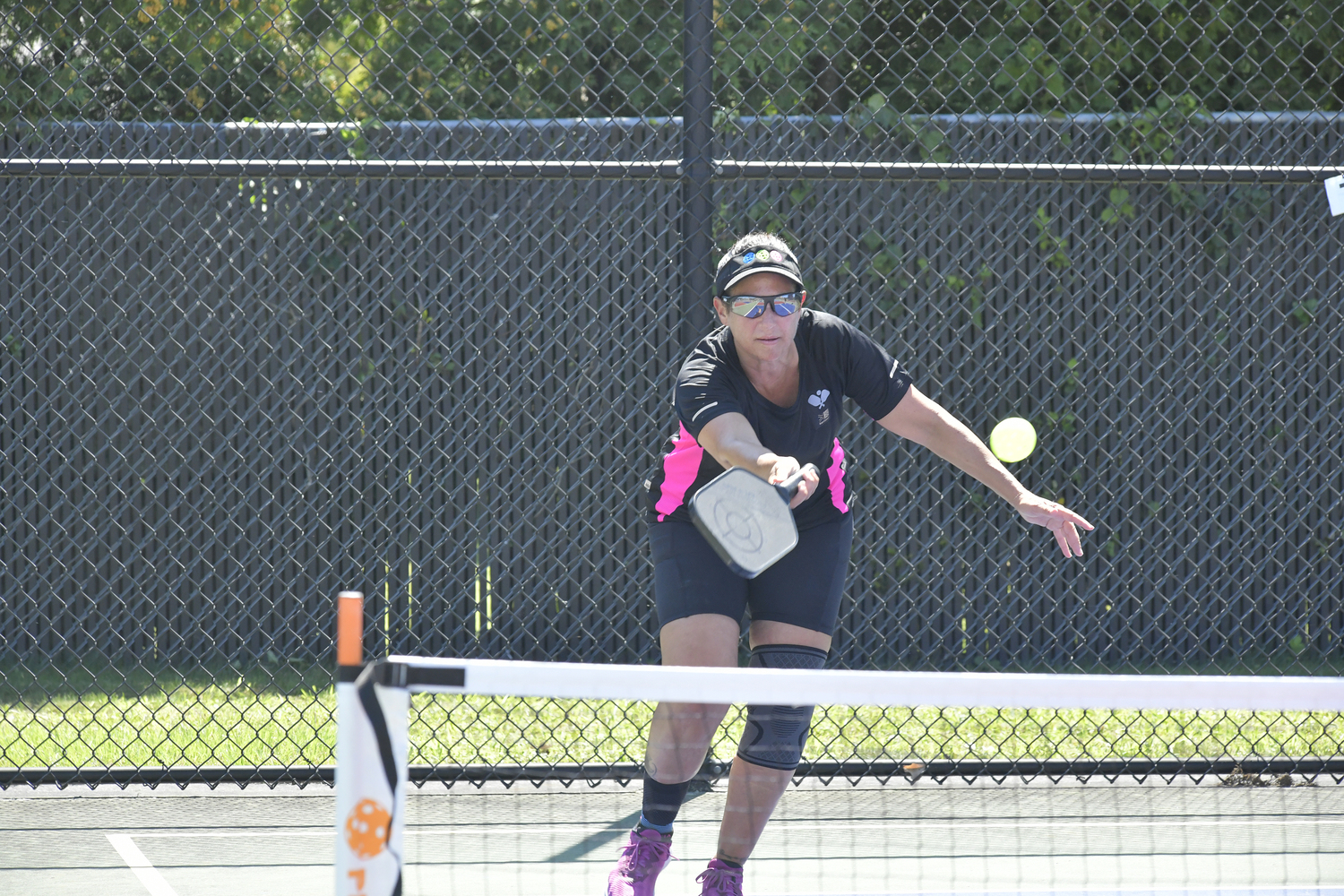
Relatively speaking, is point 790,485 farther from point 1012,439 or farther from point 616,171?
point 1012,439

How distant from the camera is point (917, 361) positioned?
601 cm

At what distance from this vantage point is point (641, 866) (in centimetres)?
307

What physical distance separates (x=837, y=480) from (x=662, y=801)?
918mm

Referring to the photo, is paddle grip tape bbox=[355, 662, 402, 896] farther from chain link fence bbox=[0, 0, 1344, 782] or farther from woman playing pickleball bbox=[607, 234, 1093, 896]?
chain link fence bbox=[0, 0, 1344, 782]

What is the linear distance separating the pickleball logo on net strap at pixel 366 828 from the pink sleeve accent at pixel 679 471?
1431 millimetres

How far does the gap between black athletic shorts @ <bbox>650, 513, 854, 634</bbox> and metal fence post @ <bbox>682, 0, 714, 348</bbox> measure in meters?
1.16

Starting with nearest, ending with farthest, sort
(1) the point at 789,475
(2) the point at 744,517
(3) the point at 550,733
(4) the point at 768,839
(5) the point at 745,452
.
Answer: (2) the point at 744,517 → (1) the point at 789,475 → (5) the point at 745,452 → (4) the point at 768,839 → (3) the point at 550,733

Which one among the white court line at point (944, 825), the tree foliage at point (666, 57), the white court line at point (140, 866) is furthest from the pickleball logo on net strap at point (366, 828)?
the tree foliage at point (666, 57)

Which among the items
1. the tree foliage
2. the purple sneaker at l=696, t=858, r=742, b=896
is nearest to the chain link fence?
the tree foliage

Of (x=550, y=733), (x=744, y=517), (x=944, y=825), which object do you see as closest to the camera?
(x=744, y=517)

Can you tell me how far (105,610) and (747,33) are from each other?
4.35 metres

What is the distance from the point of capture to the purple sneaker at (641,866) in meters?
A: 3.06

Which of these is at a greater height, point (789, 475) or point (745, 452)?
point (745, 452)

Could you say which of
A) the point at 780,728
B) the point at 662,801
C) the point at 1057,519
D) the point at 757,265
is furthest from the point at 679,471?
the point at 1057,519
